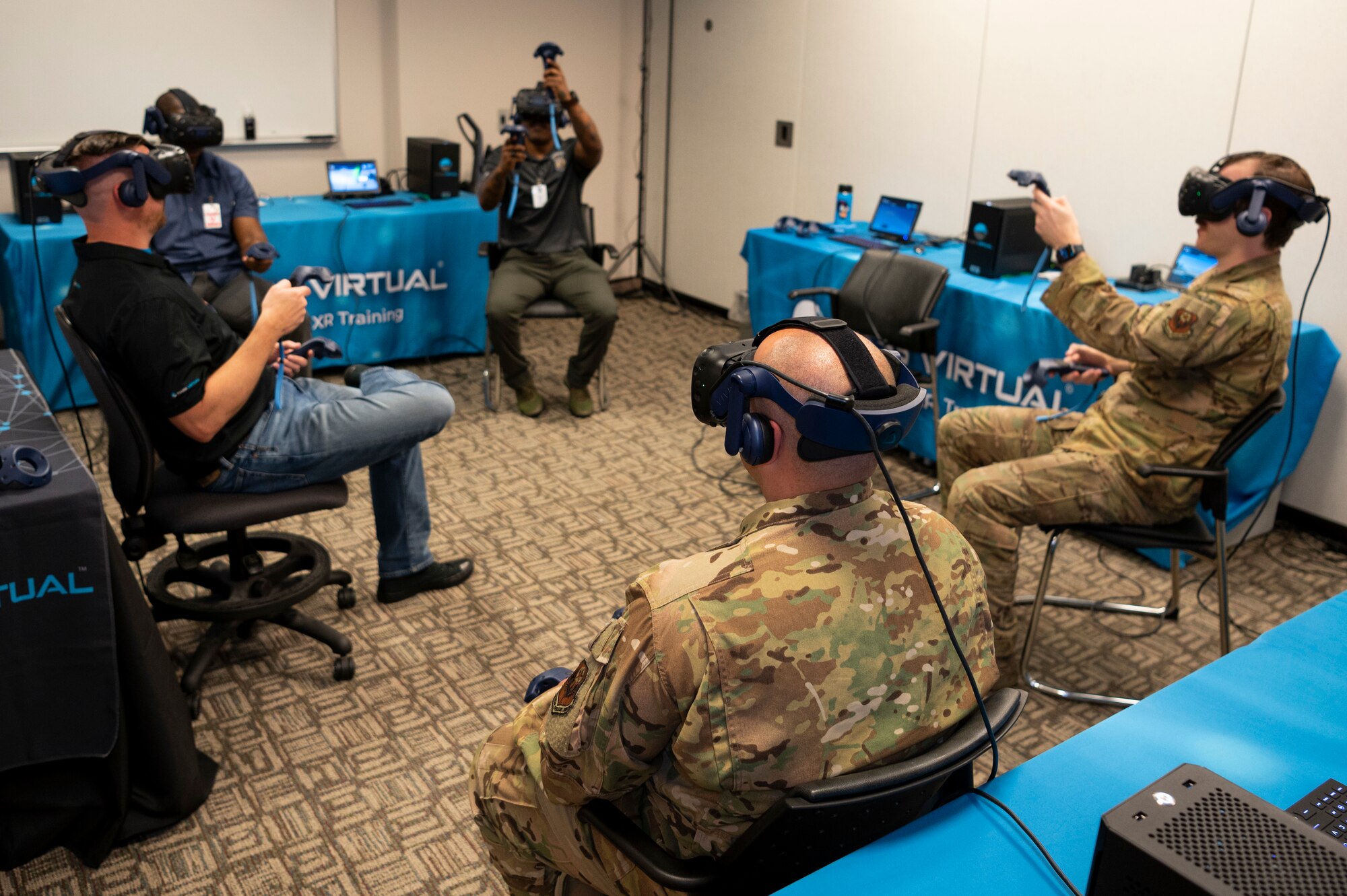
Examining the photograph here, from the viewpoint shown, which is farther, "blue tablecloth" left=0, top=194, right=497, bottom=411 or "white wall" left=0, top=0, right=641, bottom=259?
"white wall" left=0, top=0, right=641, bottom=259

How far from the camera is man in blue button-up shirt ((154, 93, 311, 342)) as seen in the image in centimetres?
404

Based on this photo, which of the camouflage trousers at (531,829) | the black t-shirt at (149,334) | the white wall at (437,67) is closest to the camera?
the camouflage trousers at (531,829)

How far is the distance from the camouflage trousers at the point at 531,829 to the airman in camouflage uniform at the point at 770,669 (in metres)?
0.05

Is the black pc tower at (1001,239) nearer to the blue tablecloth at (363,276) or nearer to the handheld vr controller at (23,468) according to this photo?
the blue tablecloth at (363,276)

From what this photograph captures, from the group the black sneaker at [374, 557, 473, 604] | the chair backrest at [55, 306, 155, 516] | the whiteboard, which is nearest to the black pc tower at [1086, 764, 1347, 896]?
the chair backrest at [55, 306, 155, 516]

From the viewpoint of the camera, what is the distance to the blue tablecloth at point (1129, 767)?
119 cm

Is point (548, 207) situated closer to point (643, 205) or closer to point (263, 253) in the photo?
point (263, 253)

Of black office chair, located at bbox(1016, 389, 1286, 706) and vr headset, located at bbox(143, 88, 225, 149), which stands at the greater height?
vr headset, located at bbox(143, 88, 225, 149)

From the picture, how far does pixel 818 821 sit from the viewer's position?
1.18 meters

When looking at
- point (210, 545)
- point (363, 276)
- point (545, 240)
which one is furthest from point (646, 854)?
point (363, 276)

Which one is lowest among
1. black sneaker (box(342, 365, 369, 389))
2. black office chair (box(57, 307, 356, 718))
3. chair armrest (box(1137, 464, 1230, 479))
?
black office chair (box(57, 307, 356, 718))

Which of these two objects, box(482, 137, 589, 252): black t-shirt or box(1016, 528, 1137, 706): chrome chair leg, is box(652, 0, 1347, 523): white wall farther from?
box(1016, 528, 1137, 706): chrome chair leg

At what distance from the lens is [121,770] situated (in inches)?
80.0

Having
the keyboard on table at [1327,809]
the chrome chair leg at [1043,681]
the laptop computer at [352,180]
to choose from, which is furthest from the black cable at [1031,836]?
the laptop computer at [352,180]
